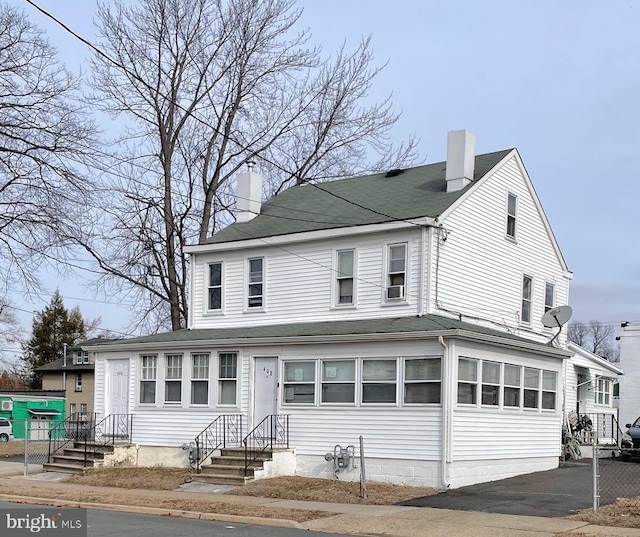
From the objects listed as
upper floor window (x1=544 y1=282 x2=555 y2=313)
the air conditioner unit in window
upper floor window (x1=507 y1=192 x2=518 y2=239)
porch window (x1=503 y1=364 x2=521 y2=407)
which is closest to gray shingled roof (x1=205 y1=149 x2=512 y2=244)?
upper floor window (x1=507 y1=192 x2=518 y2=239)

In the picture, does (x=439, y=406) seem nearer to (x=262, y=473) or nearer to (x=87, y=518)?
(x=262, y=473)

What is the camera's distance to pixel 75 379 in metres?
70.9

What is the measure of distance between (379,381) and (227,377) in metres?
5.00

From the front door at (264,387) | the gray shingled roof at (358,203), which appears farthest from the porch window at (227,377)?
A: the gray shingled roof at (358,203)

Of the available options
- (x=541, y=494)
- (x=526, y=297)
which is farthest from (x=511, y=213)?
(x=541, y=494)

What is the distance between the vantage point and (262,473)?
70.8 feet

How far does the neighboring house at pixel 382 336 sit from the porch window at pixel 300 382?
0.04m

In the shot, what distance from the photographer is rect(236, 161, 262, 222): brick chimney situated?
29.2 m

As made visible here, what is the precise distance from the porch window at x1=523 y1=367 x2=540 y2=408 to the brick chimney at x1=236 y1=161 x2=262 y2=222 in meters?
10.6

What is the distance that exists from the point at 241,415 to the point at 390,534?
33.4 ft

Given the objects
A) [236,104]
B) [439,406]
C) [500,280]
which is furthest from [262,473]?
[236,104]

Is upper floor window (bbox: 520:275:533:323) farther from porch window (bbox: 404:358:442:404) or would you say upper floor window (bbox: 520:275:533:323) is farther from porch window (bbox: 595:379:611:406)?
porch window (bbox: 595:379:611:406)

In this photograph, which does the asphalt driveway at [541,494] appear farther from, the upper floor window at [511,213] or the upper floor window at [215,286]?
the upper floor window at [215,286]

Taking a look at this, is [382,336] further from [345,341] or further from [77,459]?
[77,459]
